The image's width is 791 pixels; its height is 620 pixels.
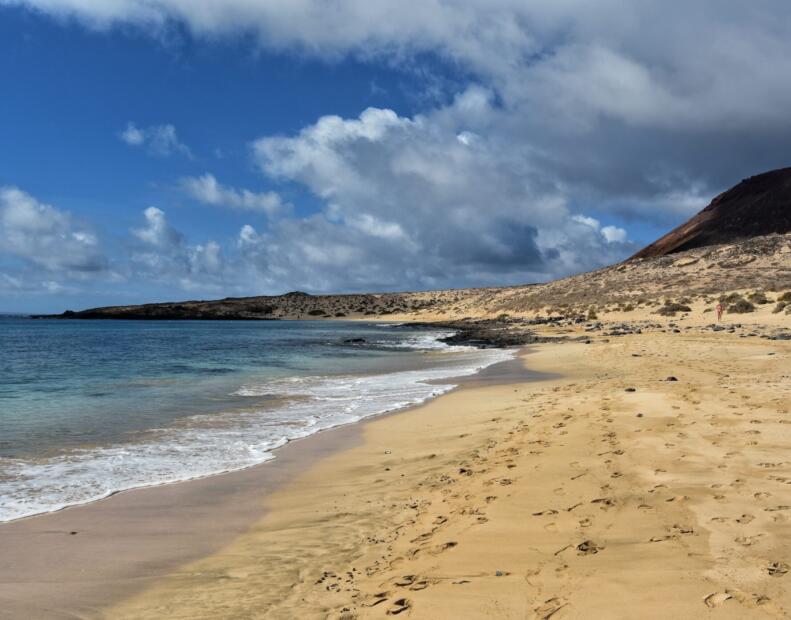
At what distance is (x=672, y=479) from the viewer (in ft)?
19.6

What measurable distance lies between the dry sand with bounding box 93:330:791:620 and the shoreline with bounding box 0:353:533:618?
31 centimetres

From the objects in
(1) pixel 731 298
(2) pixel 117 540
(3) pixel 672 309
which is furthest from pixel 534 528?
(1) pixel 731 298

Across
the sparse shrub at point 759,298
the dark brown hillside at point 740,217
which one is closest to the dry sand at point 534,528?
the sparse shrub at point 759,298

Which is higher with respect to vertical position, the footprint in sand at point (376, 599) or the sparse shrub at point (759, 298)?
the sparse shrub at point (759, 298)

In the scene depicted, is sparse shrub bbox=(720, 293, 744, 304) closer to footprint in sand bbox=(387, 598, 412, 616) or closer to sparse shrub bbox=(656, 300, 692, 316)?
sparse shrub bbox=(656, 300, 692, 316)

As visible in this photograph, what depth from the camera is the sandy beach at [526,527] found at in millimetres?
3807

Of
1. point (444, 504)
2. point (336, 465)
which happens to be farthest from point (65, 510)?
point (444, 504)

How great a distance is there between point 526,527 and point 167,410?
11061 millimetres

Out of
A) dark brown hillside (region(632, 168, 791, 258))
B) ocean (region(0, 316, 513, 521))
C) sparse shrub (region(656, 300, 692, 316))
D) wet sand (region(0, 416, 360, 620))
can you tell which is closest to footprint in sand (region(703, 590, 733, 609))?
wet sand (region(0, 416, 360, 620))

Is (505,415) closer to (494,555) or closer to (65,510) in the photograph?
(494,555)

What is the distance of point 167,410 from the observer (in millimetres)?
13789

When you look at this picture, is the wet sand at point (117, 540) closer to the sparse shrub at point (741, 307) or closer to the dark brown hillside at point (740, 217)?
the sparse shrub at point (741, 307)

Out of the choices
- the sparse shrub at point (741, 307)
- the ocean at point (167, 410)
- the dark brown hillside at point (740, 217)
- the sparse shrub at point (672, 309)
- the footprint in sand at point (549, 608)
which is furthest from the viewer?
the dark brown hillside at point (740, 217)

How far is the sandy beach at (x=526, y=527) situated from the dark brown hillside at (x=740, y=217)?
77643 mm
